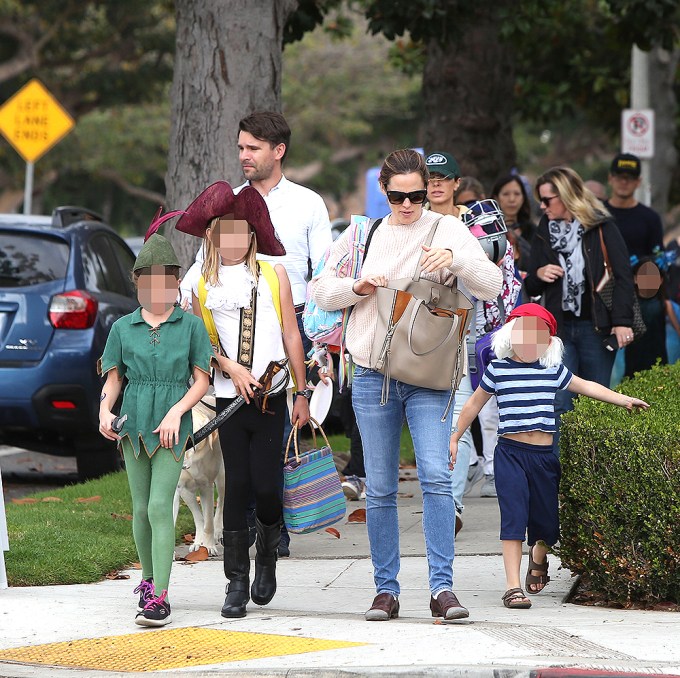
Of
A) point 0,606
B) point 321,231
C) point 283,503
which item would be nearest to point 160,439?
point 283,503

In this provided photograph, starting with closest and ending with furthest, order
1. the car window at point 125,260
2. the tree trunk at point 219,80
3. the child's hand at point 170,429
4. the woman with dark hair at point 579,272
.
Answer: the child's hand at point 170,429
the woman with dark hair at point 579,272
the tree trunk at point 219,80
the car window at point 125,260

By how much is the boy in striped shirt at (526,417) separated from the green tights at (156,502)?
4.03ft

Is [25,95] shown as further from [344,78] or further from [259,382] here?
[344,78]

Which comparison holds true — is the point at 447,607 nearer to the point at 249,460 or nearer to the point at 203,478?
the point at 249,460

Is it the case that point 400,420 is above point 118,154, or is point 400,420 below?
below

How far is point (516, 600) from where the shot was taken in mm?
5996

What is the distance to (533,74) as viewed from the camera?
2300cm

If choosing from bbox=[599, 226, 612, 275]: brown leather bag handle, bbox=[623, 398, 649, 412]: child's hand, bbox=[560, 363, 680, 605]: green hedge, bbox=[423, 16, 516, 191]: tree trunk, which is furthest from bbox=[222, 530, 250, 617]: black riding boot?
bbox=[423, 16, 516, 191]: tree trunk

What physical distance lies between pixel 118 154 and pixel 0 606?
117ft

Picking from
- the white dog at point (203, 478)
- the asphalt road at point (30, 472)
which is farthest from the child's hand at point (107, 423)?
the asphalt road at point (30, 472)

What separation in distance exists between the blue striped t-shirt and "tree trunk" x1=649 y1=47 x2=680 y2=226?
16175mm

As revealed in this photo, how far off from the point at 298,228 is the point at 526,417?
1625 millimetres

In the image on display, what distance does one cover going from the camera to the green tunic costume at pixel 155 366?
18.8 feet

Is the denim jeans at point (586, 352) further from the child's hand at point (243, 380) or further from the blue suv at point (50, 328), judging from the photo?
the blue suv at point (50, 328)
